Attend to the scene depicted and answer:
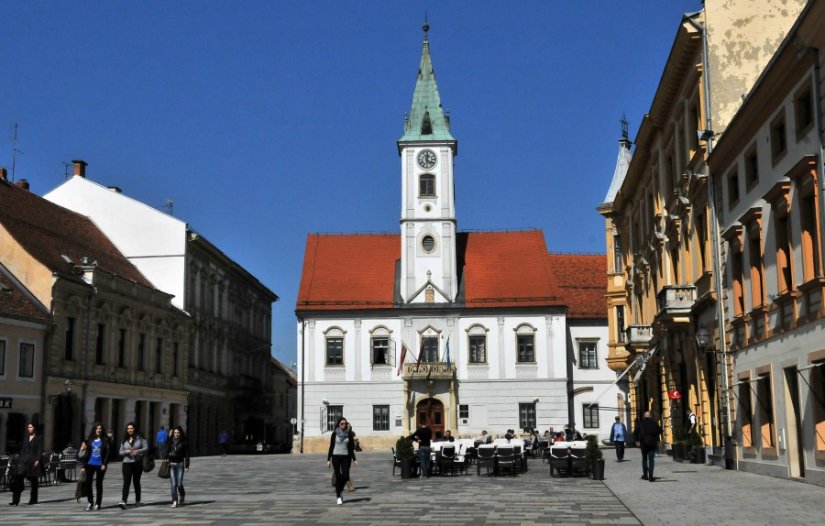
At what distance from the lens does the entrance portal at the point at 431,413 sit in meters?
60.6

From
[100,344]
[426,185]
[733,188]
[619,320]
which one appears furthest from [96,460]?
[426,185]

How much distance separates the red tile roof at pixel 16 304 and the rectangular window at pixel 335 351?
2288cm

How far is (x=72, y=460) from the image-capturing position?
102ft

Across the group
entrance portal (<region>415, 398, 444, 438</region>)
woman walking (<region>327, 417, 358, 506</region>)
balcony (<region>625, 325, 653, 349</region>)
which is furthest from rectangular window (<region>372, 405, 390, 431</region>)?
woman walking (<region>327, 417, 358, 506</region>)

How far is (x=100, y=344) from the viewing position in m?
46.7

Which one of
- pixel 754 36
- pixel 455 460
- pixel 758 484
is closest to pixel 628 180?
pixel 754 36

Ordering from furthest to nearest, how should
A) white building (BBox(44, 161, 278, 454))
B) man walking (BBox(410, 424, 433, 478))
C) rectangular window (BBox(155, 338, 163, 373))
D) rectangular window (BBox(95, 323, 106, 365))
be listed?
white building (BBox(44, 161, 278, 454)) < rectangular window (BBox(155, 338, 163, 373)) < rectangular window (BBox(95, 323, 106, 365)) < man walking (BBox(410, 424, 433, 478))

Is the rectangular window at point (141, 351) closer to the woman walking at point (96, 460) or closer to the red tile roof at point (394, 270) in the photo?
the red tile roof at point (394, 270)

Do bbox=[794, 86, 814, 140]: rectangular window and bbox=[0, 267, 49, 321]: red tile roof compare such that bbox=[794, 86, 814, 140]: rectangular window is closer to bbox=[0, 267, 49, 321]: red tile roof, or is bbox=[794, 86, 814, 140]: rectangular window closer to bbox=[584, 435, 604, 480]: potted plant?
bbox=[584, 435, 604, 480]: potted plant

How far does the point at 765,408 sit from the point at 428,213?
39.6m

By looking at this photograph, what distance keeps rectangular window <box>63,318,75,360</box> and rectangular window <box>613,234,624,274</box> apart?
90.5 feet

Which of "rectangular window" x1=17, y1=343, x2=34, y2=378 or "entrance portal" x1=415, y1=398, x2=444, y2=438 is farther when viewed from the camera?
"entrance portal" x1=415, y1=398, x2=444, y2=438

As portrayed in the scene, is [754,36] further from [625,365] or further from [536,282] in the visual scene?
[536,282]

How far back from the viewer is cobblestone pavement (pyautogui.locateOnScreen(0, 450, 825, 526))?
16.7 metres
